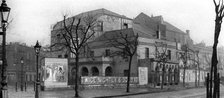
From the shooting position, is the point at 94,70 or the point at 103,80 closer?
the point at 103,80

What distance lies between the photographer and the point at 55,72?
117ft

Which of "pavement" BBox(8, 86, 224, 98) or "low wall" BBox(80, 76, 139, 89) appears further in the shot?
"low wall" BBox(80, 76, 139, 89)

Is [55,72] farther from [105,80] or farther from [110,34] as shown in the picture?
[110,34]

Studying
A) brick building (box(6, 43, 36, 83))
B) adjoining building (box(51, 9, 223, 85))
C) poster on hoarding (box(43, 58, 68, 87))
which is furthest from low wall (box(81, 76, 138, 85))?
brick building (box(6, 43, 36, 83))

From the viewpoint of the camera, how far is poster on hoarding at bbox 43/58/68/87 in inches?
1388

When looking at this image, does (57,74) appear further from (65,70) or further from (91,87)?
(91,87)

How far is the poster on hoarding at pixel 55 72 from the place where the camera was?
116 ft

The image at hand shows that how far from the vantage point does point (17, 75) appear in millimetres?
78562

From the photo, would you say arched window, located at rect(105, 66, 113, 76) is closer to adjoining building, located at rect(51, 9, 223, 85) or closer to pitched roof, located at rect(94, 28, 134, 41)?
adjoining building, located at rect(51, 9, 223, 85)

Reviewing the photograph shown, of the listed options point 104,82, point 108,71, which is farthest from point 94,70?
point 104,82

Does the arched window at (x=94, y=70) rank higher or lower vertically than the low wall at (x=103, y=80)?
higher

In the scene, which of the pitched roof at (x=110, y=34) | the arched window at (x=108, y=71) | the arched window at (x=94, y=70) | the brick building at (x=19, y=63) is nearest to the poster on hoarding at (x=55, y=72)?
the arched window at (x=94, y=70)

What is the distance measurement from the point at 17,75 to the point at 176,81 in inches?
1637

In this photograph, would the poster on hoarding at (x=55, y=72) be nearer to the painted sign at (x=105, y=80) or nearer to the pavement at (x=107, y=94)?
the pavement at (x=107, y=94)
